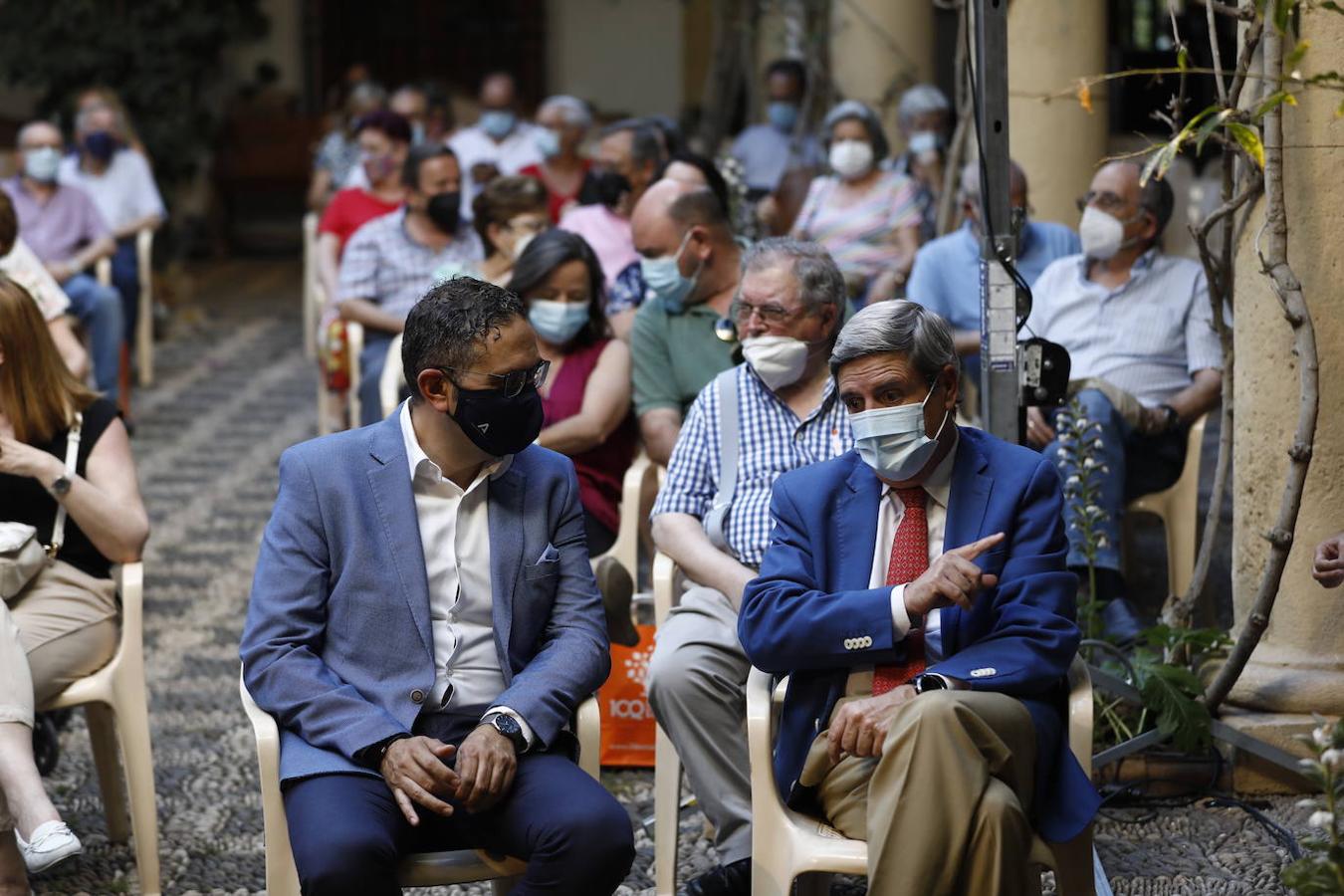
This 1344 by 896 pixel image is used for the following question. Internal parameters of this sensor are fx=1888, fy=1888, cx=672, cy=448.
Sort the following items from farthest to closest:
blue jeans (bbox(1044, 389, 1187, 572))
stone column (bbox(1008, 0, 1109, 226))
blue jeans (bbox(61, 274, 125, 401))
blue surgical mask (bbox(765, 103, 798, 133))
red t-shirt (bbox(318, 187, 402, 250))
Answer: blue surgical mask (bbox(765, 103, 798, 133)) < blue jeans (bbox(61, 274, 125, 401)) < red t-shirt (bbox(318, 187, 402, 250)) < stone column (bbox(1008, 0, 1109, 226)) < blue jeans (bbox(1044, 389, 1187, 572))

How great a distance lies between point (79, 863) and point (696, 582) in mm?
1512

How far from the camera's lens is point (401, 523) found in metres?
3.35

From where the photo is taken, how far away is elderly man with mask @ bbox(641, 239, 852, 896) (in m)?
3.79

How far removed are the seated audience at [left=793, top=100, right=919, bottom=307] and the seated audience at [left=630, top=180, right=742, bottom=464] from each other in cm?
225

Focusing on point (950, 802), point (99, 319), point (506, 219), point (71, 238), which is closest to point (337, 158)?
point (71, 238)

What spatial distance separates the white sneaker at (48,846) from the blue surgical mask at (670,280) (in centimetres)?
218

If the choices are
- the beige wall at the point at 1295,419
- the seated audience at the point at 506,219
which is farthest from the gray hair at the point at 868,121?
the beige wall at the point at 1295,419

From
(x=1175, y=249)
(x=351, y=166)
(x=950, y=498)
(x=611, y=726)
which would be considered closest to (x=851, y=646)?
(x=950, y=498)

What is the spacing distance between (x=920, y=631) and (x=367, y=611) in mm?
979

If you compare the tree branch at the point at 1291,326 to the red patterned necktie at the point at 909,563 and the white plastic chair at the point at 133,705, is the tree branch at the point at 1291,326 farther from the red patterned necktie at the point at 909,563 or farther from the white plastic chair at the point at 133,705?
the white plastic chair at the point at 133,705

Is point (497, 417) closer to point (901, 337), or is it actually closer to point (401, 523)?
point (401, 523)

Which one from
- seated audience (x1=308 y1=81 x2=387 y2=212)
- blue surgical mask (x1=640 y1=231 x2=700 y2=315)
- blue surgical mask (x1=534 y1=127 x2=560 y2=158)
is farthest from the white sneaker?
seated audience (x1=308 y1=81 x2=387 y2=212)

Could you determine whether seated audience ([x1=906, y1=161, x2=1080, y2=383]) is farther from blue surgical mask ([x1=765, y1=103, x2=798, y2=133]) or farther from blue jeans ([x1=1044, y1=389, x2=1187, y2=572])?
blue surgical mask ([x1=765, y1=103, x2=798, y2=133])

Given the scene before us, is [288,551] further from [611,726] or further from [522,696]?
[611,726]
